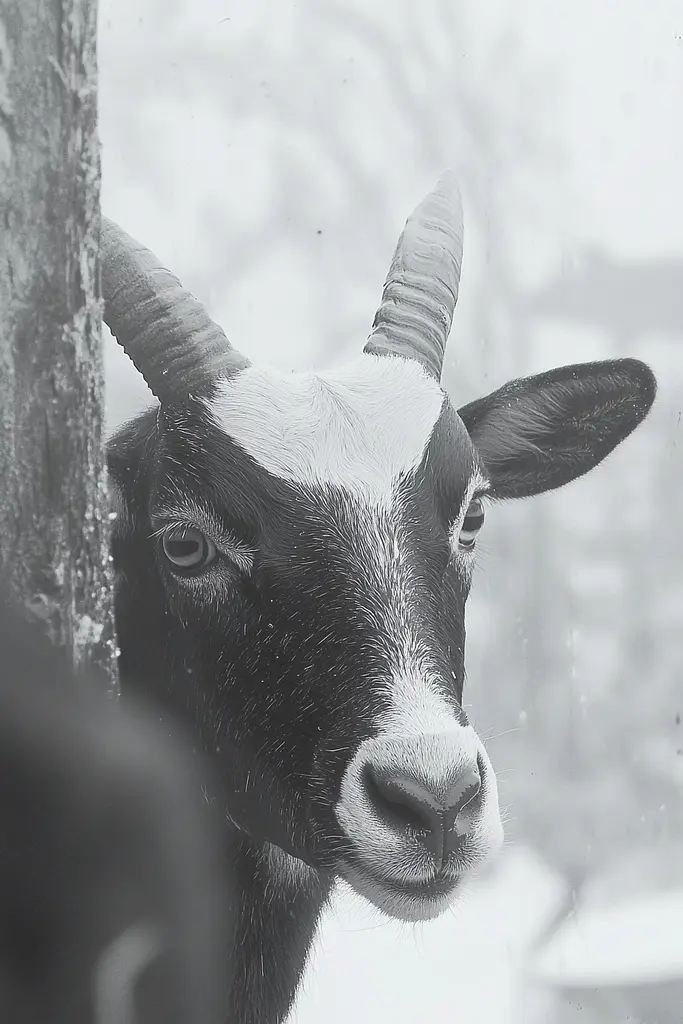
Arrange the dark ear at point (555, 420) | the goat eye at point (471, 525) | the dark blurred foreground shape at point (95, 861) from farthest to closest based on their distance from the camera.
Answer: the dark ear at point (555, 420)
the goat eye at point (471, 525)
the dark blurred foreground shape at point (95, 861)

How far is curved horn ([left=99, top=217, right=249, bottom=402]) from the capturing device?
61.3 inches

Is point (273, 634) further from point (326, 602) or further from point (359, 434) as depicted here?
point (359, 434)

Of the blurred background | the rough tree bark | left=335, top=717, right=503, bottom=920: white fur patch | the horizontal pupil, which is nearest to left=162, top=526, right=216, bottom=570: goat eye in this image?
the horizontal pupil

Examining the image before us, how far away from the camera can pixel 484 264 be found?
1.93 meters

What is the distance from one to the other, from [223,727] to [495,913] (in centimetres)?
80

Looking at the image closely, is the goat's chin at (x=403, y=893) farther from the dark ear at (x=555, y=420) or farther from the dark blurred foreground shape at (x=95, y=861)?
the dark ear at (x=555, y=420)

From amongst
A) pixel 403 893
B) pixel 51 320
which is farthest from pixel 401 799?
pixel 51 320

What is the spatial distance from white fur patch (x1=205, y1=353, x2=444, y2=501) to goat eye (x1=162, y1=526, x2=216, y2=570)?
0.15 meters

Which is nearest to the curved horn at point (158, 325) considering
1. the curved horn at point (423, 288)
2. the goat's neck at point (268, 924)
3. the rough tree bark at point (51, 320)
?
the rough tree bark at point (51, 320)

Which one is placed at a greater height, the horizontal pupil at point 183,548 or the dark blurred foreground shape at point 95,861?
the horizontal pupil at point 183,548

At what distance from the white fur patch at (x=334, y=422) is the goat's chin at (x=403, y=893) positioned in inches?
21.2

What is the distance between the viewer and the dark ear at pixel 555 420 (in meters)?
1.80

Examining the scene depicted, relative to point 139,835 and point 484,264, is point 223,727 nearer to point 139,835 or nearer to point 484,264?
point 139,835

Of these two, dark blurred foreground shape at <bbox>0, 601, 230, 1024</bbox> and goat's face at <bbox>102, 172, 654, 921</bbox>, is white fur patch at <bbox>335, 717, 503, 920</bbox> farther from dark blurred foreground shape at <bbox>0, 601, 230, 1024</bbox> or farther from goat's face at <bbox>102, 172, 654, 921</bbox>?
dark blurred foreground shape at <bbox>0, 601, 230, 1024</bbox>
